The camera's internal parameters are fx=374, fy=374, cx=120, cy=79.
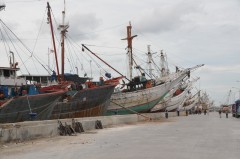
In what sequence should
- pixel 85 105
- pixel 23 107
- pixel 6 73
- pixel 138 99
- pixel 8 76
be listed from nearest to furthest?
1. pixel 23 107
2. pixel 6 73
3. pixel 8 76
4. pixel 85 105
5. pixel 138 99

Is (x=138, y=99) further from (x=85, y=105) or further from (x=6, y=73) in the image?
(x=6, y=73)

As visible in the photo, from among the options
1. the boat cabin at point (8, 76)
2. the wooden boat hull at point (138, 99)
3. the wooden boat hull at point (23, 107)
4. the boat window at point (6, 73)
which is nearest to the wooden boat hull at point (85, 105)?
the wooden boat hull at point (23, 107)

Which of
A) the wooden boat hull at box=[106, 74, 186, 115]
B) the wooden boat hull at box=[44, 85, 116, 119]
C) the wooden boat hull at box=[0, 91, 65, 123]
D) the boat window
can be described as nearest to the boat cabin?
the boat window

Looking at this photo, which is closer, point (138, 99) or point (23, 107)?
point (23, 107)

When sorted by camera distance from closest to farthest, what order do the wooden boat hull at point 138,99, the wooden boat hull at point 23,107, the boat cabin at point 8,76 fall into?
the wooden boat hull at point 23,107, the boat cabin at point 8,76, the wooden boat hull at point 138,99

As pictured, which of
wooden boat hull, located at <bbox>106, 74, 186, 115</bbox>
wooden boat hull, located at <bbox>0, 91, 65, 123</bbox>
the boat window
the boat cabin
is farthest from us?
Result: wooden boat hull, located at <bbox>106, 74, 186, 115</bbox>

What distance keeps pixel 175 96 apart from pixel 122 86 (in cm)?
2869

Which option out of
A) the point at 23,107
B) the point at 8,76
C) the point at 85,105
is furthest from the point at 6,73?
the point at 85,105

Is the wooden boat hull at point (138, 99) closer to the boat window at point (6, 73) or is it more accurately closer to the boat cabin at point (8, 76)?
the boat cabin at point (8, 76)

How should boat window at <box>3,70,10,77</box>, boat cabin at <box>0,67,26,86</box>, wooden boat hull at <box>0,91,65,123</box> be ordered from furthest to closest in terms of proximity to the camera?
boat window at <box>3,70,10,77</box>
boat cabin at <box>0,67,26,86</box>
wooden boat hull at <box>0,91,65,123</box>

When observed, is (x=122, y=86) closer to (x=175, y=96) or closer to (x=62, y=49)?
(x=62, y=49)

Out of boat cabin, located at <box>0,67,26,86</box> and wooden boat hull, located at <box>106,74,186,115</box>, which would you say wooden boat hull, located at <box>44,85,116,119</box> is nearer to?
boat cabin, located at <box>0,67,26,86</box>

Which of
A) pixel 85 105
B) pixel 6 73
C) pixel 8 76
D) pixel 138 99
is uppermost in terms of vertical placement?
pixel 6 73

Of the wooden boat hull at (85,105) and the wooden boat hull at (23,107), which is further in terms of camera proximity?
the wooden boat hull at (85,105)
